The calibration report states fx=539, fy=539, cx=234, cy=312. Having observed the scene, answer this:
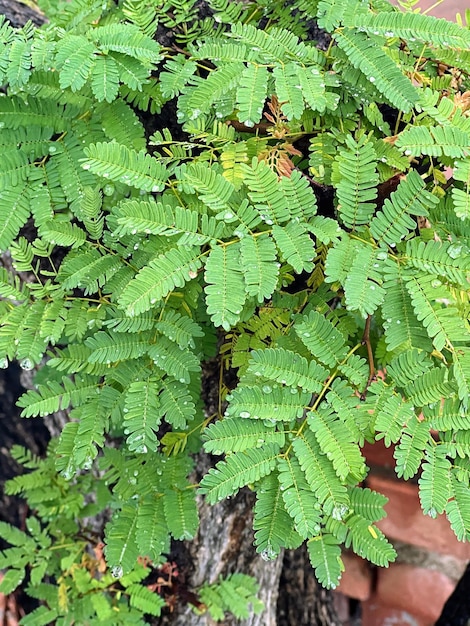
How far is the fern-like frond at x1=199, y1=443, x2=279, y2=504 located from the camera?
95 cm

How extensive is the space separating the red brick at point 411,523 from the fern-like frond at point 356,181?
1.95m

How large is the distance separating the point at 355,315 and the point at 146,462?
602 millimetres

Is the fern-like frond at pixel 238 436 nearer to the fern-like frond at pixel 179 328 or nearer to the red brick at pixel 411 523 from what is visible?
the fern-like frond at pixel 179 328

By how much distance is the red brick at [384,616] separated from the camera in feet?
8.76

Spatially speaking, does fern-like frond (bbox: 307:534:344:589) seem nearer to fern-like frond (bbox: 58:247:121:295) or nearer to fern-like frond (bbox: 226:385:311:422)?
fern-like frond (bbox: 226:385:311:422)

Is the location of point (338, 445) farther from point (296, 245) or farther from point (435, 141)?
point (435, 141)

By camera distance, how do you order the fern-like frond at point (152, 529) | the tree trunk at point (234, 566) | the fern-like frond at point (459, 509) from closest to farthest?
1. the fern-like frond at point (459, 509)
2. the fern-like frond at point (152, 529)
3. the tree trunk at point (234, 566)

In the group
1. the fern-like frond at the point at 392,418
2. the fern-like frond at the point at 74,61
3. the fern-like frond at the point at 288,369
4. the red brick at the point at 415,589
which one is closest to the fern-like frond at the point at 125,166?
the fern-like frond at the point at 74,61

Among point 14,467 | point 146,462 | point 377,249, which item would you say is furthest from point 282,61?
point 14,467

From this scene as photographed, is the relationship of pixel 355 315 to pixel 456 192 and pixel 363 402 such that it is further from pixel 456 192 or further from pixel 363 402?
pixel 456 192

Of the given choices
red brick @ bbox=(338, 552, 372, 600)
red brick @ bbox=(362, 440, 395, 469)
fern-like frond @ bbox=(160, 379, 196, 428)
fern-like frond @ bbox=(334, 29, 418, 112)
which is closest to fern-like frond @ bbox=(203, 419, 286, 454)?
fern-like frond @ bbox=(160, 379, 196, 428)

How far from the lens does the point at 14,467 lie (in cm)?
248

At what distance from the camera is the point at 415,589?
8.82 feet

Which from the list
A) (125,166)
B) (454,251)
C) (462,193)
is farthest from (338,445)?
(125,166)
